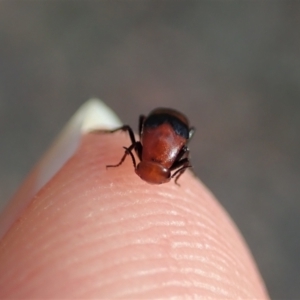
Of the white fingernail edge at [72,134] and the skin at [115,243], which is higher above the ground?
the white fingernail edge at [72,134]

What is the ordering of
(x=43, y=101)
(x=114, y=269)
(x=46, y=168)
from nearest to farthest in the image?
(x=114, y=269) → (x=46, y=168) → (x=43, y=101)

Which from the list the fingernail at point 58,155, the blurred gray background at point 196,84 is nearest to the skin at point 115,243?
the fingernail at point 58,155

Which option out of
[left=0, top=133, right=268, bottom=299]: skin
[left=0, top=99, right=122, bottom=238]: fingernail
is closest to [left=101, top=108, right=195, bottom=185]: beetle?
[left=0, top=133, right=268, bottom=299]: skin

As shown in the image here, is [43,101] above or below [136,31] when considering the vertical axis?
below

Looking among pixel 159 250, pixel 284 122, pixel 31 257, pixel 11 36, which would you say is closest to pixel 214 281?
pixel 159 250

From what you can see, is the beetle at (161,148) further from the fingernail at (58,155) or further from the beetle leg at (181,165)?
the fingernail at (58,155)

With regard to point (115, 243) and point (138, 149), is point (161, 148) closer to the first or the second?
point (138, 149)

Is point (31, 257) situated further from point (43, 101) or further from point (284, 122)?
point (284, 122)
